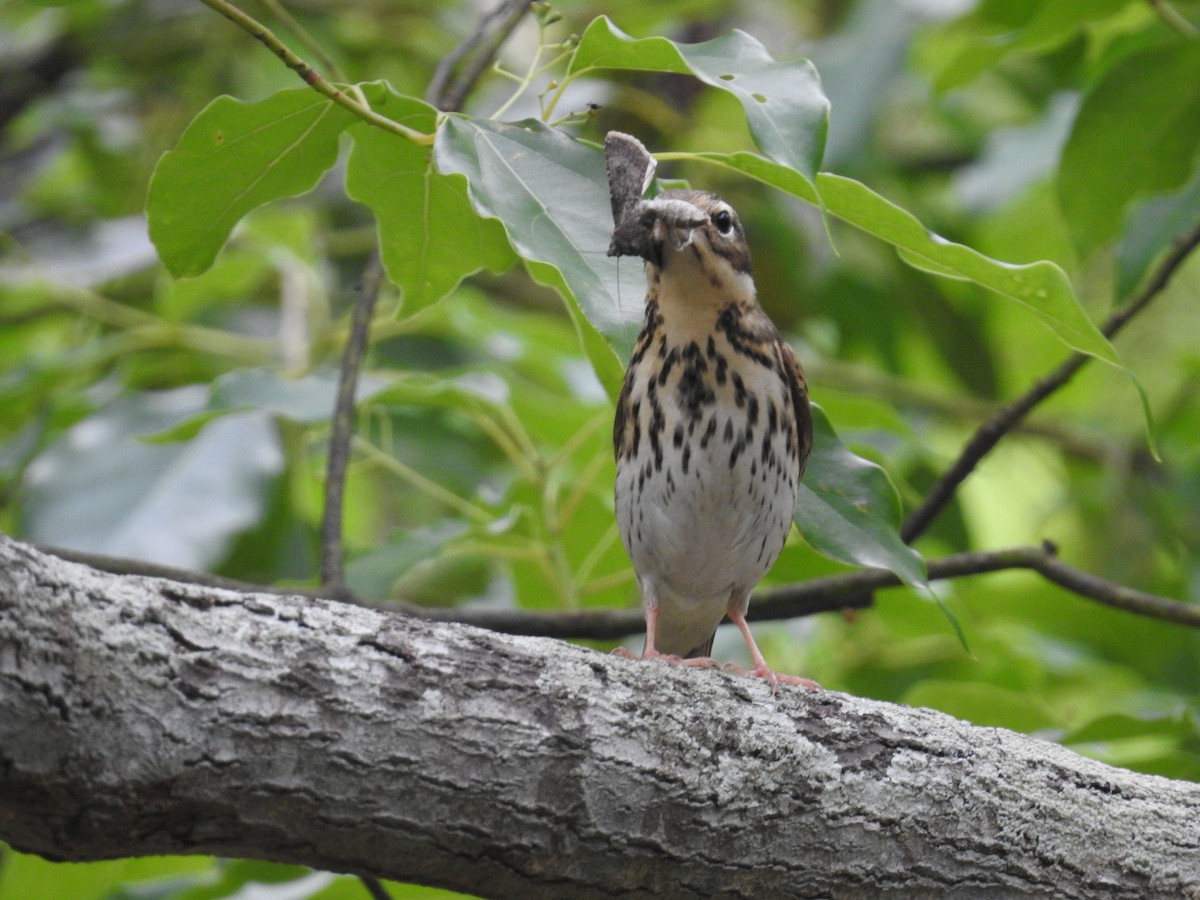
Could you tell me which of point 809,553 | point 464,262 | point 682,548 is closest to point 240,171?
point 464,262

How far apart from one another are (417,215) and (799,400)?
1102mm

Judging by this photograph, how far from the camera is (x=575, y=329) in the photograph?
3680 mm

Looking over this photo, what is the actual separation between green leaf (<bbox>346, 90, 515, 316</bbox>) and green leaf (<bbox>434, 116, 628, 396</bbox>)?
0.61 ft

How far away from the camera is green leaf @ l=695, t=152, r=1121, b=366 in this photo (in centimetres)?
246

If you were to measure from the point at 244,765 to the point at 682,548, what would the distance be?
1692 mm

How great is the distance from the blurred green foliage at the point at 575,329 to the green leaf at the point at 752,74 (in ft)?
0.11

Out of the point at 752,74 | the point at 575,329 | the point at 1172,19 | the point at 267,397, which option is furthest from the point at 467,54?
the point at 1172,19

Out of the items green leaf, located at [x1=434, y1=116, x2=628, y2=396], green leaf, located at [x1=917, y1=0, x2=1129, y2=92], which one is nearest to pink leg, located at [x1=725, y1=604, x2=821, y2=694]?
green leaf, located at [x1=434, y1=116, x2=628, y2=396]

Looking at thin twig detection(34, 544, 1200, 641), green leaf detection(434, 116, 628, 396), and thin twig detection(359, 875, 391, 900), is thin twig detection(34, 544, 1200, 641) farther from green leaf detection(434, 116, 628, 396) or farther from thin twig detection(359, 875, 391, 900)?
green leaf detection(434, 116, 628, 396)

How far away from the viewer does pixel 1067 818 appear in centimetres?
279

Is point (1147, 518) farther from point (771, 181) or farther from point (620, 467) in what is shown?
point (771, 181)

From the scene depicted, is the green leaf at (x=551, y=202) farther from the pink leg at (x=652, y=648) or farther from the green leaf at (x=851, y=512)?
the pink leg at (x=652, y=648)

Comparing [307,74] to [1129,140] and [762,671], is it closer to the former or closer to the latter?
[762,671]

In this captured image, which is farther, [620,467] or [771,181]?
[620,467]
